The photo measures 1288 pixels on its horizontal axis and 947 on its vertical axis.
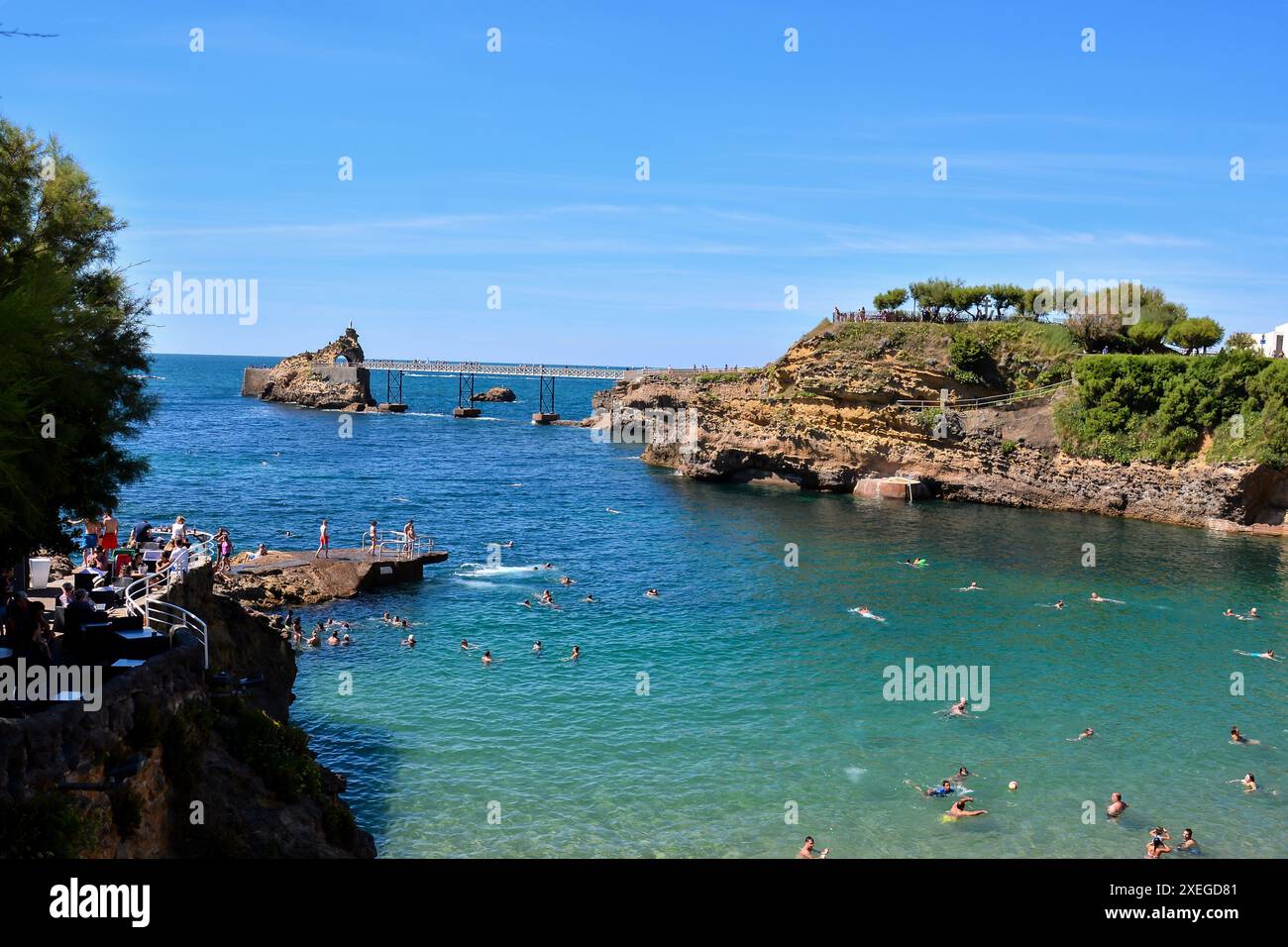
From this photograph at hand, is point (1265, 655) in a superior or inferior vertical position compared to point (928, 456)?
inferior

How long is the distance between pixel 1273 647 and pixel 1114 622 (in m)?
5.26

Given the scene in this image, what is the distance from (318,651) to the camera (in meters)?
31.3

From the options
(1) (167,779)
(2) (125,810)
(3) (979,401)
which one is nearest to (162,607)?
(1) (167,779)

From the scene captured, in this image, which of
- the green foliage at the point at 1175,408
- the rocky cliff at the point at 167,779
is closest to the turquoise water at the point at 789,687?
the rocky cliff at the point at 167,779

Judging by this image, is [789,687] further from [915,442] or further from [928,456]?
[915,442]

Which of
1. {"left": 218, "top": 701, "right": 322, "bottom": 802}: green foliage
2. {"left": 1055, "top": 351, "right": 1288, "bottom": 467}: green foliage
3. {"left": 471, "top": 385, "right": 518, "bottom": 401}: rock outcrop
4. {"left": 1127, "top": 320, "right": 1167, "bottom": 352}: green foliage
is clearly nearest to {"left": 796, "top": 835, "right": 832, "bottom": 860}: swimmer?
{"left": 218, "top": 701, "right": 322, "bottom": 802}: green foliage

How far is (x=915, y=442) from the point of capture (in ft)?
234

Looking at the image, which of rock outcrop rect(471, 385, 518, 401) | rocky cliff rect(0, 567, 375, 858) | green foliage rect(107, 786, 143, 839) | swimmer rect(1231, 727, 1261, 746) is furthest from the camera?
rock outcrop rect(471, 385, 518, 401)

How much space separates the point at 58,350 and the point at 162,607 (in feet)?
16.3

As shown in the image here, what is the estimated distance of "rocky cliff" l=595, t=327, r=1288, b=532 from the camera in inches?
2453

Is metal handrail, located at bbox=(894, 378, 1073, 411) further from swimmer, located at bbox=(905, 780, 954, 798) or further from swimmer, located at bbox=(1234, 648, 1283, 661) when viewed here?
swimmer, located at bbox=(905, 780, 954, 798)

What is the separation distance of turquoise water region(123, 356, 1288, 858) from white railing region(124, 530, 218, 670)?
6136 millimetres
